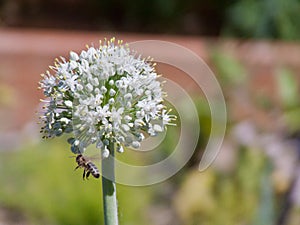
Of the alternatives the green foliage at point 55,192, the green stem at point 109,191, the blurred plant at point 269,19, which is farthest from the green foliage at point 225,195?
the green stem at point 109,191

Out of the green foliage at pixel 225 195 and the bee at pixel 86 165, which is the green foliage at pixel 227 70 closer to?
the green foliage at pixel 225 195

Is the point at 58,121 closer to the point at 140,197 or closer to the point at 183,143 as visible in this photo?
the point at 140,197

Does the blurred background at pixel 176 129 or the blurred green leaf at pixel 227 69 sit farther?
the blurred green leaf at pixel 227 69

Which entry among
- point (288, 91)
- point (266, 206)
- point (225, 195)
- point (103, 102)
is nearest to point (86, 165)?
point (103, 102)

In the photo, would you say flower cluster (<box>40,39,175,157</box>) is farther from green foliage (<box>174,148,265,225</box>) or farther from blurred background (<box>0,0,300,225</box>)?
green foliage (<box>174,148,265,225</box>)

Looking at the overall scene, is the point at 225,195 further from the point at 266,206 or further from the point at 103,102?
the point at 103,102

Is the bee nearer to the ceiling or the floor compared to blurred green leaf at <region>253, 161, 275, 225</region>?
nearer to the floor

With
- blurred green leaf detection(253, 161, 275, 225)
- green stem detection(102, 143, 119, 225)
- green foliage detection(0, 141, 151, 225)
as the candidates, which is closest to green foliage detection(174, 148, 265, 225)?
green foliage detection(0, 141, 151, 225)
